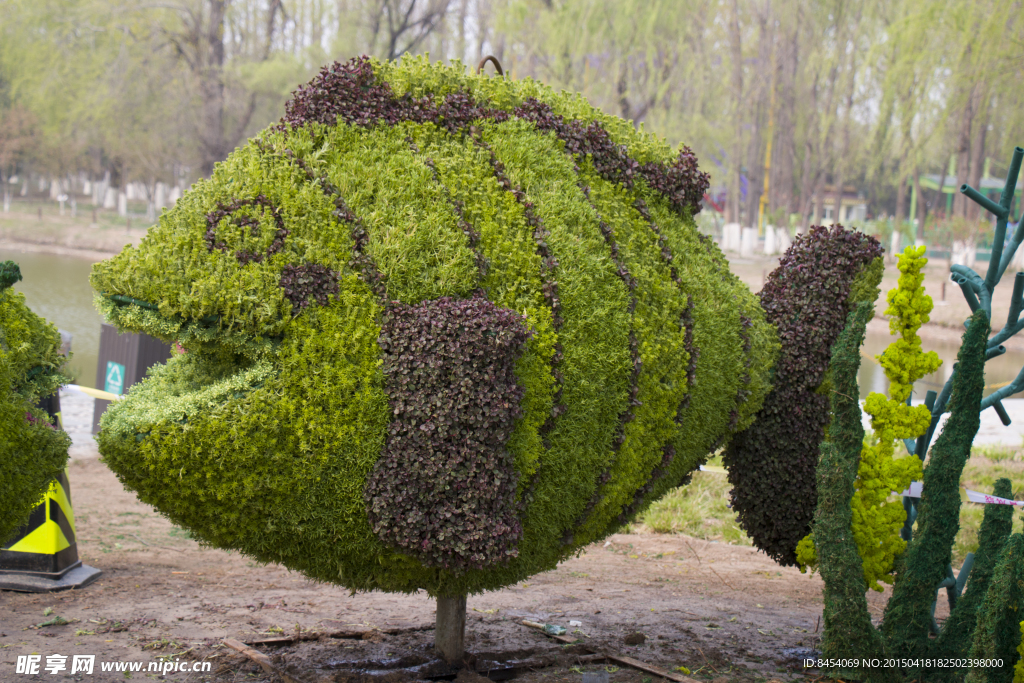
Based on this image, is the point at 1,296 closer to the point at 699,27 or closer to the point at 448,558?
the point at 448,558

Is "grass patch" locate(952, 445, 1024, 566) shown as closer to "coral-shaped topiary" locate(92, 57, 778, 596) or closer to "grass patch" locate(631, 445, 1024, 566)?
"grass patch" locate(631, 445, 1024, 566)

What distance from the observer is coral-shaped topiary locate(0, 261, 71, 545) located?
2641 mm

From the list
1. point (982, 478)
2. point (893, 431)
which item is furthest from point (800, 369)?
point (982, 478)

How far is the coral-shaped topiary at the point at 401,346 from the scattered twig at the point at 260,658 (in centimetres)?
92

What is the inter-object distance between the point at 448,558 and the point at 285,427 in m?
0.72

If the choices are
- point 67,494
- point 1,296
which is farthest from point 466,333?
point 67,494

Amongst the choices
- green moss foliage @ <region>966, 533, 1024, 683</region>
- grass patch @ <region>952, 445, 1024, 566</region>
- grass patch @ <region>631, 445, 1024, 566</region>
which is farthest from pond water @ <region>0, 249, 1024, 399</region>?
green moss foliage @ <region>966, 533, 1024, 683</region>

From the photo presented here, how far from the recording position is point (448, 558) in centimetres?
280

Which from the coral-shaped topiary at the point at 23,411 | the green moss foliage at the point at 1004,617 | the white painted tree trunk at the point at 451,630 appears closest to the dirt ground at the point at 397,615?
the white painted tree trunk at the point at 451,630

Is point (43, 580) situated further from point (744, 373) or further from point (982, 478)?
point (982, 478)

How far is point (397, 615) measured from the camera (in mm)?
4914

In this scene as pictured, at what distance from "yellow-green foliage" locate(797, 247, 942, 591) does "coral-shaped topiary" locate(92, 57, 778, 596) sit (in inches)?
41.0

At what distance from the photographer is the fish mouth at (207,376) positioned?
268 cm

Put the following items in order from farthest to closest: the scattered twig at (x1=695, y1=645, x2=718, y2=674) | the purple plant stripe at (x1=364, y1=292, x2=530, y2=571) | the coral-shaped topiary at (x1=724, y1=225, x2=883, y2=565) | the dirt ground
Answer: the scattered twig at (x1=695, y1=645, x2=718, y2=674) → the dirt ground → the coral-shaped topiary at (x1=724, y1=225, x2=883, y2=565) → the purple plant stripe at (x1=364, y1=292, x2=530, y2=571)
